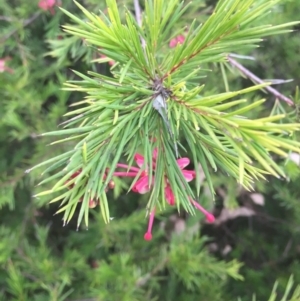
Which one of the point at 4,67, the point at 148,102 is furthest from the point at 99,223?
the point at 148,102

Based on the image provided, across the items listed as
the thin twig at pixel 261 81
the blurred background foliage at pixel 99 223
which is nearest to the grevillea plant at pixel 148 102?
the thin twig at pixel 261 81

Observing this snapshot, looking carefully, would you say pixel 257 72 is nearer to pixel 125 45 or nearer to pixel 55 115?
pixel 55 115

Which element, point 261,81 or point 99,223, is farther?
point 99,223

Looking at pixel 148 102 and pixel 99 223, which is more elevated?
pixel 148 102

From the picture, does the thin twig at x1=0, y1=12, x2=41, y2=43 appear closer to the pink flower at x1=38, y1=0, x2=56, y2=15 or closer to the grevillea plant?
the pink flower at x1=38, y1=0, x2=56, y2=15

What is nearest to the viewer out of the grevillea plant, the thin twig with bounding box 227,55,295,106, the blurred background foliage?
the grevillea plant

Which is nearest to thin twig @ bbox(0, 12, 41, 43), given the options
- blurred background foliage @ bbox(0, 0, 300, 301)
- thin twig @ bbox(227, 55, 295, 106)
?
blurred background foliage @ bbox(0, 0, 300, 301)

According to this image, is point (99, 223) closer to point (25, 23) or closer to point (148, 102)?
point (25, 23)

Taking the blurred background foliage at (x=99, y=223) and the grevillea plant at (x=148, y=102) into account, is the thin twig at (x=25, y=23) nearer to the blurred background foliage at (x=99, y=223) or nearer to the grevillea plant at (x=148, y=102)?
the blurred background foliage at (x=99, y=223)

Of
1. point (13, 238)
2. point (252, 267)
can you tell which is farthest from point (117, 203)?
point (252, 267)
